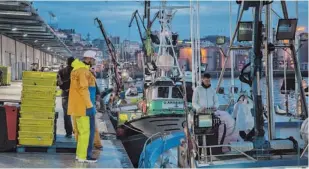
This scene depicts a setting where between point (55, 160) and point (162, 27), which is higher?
point (162, 27)

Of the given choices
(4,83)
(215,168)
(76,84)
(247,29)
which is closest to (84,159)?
(76,84)

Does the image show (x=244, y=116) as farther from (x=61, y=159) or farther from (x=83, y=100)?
(x=61, y=159)

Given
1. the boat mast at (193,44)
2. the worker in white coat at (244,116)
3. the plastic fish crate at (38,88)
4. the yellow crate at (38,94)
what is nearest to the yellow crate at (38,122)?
the yellow crate at (38,94)

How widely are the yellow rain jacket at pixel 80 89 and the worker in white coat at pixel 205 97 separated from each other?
1.47 m

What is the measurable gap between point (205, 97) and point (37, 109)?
8.94 feet

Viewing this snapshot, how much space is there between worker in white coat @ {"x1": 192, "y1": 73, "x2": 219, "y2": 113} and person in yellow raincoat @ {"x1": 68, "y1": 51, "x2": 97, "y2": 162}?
1.47 metres

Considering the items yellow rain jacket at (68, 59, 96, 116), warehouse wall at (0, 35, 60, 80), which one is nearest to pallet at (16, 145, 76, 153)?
yellow rain jacket at (68, 59, 96, 116)

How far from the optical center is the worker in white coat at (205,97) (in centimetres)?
653

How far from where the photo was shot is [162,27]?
1511 centimetres

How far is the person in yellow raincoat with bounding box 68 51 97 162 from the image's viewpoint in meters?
6.43

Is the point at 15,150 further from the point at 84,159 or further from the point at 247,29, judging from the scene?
the point at 247,29

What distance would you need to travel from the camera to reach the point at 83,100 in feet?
21.2

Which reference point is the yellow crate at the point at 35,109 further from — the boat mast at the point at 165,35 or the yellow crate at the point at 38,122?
the boat mast at the point at 165,35

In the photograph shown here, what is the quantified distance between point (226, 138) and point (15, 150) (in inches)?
136
